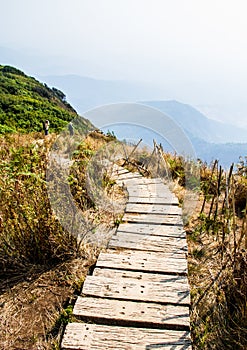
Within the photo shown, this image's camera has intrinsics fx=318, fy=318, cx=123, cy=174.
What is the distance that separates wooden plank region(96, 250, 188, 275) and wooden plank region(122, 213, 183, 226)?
2.22 ft

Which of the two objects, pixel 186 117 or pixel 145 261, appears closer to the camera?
pixel 145 261

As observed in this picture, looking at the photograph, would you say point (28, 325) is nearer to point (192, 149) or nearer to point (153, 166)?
point (192, 149)

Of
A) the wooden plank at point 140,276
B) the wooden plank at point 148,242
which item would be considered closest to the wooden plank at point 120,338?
the wooden plank at point 140,276

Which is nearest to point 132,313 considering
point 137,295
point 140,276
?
point 137,295

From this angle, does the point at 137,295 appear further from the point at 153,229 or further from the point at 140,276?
the point at 153,229

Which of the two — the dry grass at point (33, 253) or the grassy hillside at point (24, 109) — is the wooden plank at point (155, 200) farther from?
the grassy hillside at point (24, 109)

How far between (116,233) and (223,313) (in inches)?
52.3

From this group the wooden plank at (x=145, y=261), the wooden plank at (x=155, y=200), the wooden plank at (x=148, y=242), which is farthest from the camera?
the wooden plank at (x=155, y=200)

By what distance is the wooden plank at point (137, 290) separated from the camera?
7.46ft

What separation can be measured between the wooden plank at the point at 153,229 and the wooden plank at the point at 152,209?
0.40 metres

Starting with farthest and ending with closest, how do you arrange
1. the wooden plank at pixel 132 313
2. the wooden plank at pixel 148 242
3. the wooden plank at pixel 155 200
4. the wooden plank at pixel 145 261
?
the wooden plank at pixel 155 200, the wooden plank at pixel 148 242, the wooden plank at pixel 145 261, the wooden plank at pixel 132 313

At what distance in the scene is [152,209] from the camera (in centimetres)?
393

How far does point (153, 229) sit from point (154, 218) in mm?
311

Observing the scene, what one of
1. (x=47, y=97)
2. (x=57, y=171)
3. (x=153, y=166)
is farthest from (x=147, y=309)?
(x=47, y=97)
